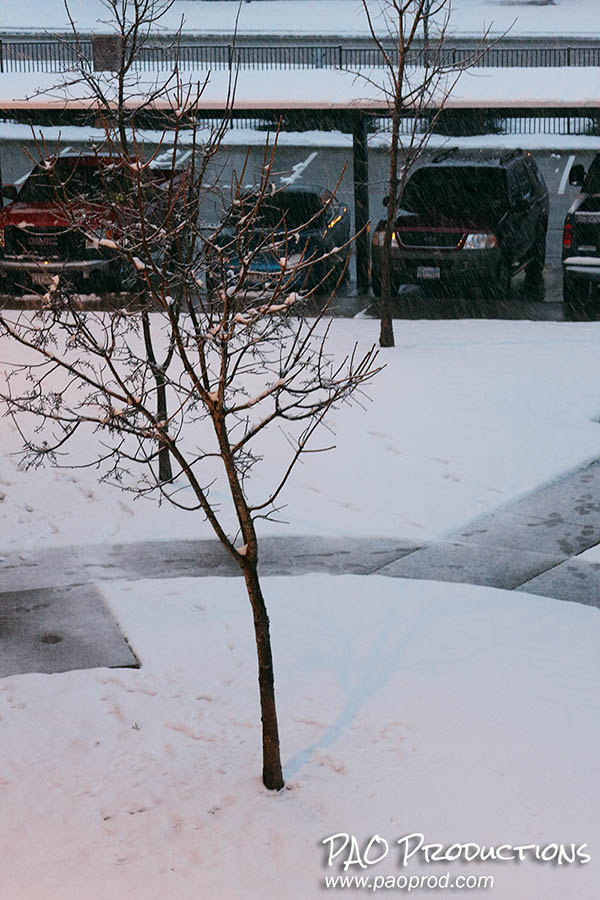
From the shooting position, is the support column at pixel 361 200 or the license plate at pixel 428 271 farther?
the support column at pixel 361 200

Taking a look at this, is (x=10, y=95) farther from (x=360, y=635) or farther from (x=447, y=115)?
(x=360, y=635)

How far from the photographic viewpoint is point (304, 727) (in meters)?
6.70

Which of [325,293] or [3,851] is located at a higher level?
[3,851]

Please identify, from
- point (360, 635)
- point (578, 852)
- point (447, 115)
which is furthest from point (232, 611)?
point (447, 115)

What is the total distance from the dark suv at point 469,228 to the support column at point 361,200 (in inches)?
52.9

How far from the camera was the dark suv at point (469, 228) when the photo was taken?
17.3 metres

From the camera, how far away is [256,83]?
1970 centimetres

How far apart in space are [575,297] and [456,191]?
2.34 m

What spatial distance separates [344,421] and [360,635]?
4.64 m

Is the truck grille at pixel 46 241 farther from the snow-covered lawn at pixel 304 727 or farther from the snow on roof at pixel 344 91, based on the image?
the snow-covered lawn at pixel 304 727

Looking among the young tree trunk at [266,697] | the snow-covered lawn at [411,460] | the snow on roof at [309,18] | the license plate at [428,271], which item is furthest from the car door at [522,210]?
the snow on roof at [309,18]

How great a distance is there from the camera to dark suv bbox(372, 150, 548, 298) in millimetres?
17281

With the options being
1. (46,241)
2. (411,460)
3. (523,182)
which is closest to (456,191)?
(523,182)

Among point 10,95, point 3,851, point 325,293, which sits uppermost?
point 10,95
